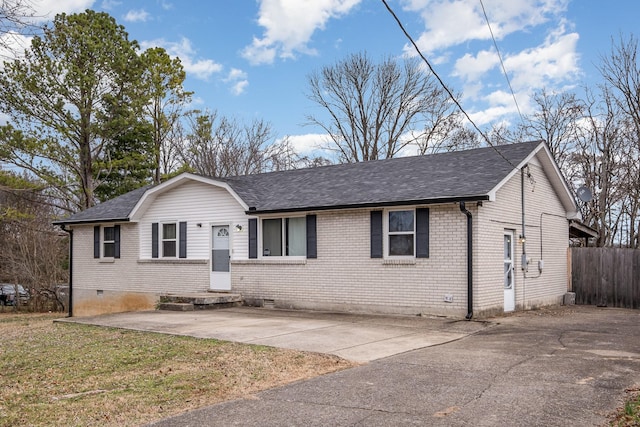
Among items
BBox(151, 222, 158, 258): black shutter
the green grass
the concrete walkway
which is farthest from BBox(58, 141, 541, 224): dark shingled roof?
the green grass

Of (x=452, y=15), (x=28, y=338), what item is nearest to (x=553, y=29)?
(x=452, y=15)

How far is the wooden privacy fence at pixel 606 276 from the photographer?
1762cm

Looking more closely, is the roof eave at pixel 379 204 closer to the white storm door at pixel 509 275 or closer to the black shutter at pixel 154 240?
the white storm door at pixel 509 275

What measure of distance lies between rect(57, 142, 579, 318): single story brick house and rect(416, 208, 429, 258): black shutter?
3 cm

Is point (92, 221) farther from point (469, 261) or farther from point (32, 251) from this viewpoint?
point (469, 261)

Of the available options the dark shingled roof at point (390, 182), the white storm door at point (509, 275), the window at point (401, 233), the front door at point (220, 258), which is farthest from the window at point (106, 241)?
the white storm door at point (509, 275)

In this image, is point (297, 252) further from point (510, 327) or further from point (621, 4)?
point (621, 4)

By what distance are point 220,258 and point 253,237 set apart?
1.55m

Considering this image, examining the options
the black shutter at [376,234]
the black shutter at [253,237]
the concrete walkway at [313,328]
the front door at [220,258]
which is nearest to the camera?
the concrete walkway at [313,328]

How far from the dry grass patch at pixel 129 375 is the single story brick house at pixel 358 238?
5.66m

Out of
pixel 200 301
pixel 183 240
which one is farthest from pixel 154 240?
pixel 200 301

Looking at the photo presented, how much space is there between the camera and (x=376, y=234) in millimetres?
14891

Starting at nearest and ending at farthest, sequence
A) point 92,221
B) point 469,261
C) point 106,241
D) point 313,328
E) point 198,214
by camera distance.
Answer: point 313,328 → point 469,261 → point 198,214 → point 92,221 → point 106,241

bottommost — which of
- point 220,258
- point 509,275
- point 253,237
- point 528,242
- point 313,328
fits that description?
point 313,328
